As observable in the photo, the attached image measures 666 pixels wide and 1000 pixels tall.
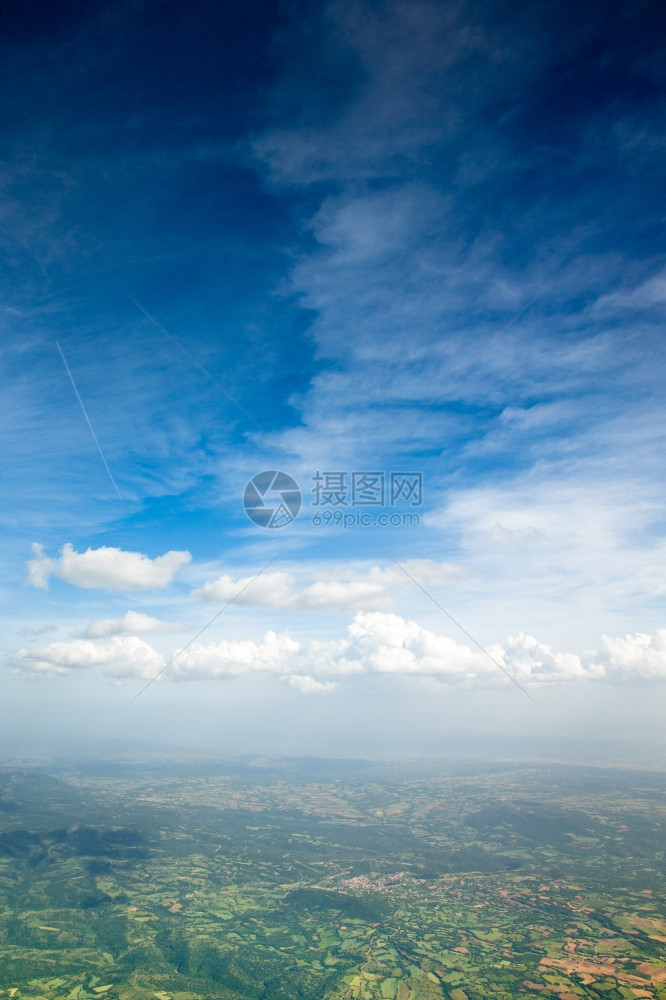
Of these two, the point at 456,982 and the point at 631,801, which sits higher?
the point at 456,982

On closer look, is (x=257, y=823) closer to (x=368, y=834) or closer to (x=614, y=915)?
(x=368, y=834)

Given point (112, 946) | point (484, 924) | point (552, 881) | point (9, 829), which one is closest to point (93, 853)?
point (9, 829)

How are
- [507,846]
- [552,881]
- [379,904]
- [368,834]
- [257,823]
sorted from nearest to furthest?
[379,904] → [552,881] → [507,846] → [368,834] → [257,823]

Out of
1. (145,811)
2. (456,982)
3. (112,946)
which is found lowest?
(145,811)

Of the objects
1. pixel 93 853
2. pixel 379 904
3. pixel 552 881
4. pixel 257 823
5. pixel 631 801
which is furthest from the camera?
pixel 631 801

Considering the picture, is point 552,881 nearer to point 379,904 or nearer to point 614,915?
point 614,915

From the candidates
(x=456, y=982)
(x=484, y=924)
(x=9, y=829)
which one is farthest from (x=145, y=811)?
(x=456, y=982)

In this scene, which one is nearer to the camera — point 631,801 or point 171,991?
point 171,991
